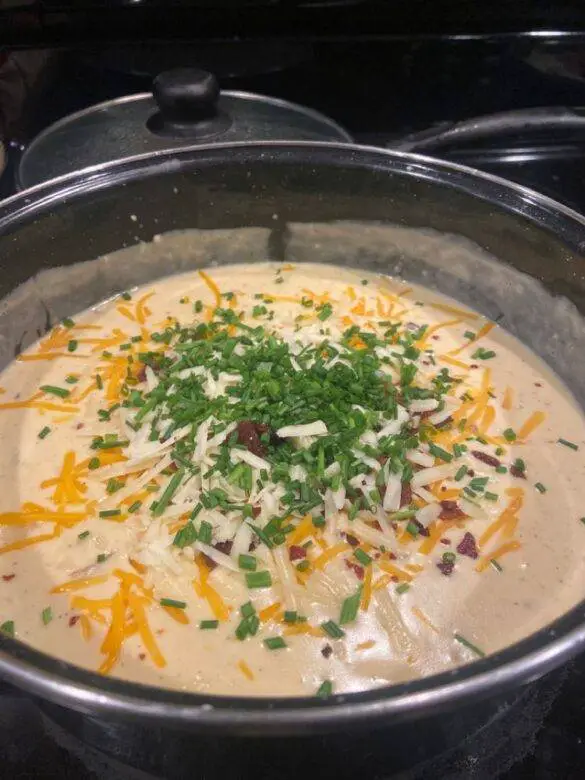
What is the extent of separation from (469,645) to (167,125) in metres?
1.57

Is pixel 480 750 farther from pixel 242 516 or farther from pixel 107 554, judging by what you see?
pixel 107 554

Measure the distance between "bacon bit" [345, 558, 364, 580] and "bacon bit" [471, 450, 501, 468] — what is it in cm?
38

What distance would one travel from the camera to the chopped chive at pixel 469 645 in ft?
3.59

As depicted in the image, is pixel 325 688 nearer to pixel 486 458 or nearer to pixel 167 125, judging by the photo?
pixel 486 458

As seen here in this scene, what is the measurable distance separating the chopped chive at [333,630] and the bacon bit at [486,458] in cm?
50

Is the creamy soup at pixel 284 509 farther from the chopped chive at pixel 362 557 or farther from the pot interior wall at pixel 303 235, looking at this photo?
the pot interior wall at pixel 303 235

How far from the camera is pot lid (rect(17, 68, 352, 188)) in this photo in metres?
1.85

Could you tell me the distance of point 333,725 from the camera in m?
0.73

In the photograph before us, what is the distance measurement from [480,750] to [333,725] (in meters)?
0.41

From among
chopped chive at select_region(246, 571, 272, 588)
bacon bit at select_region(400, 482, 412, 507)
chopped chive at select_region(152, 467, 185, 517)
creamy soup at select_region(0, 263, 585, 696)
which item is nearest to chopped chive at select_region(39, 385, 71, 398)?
creamy soup at select_region(0, 263, 585, 696)

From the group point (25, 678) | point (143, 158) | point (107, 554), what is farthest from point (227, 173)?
point (25, 678)

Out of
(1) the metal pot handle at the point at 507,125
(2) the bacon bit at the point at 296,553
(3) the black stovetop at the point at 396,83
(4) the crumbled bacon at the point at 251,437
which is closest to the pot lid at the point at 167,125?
(3) the black stovetop at the point at 396,83

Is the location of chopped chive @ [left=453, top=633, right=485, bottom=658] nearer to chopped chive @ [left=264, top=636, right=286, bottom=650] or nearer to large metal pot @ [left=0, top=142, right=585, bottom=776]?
chopped chive @ [left=264, top=636, right=286, bottom=650]

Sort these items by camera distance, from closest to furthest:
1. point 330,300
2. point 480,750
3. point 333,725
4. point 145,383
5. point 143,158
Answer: point 333,725
point 480,750
point 145,383
point 143,158
point 330,300
